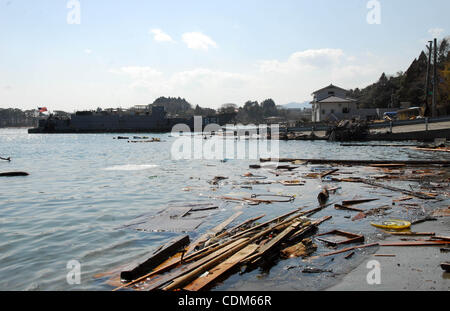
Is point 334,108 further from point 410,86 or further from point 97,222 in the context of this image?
point 97,222

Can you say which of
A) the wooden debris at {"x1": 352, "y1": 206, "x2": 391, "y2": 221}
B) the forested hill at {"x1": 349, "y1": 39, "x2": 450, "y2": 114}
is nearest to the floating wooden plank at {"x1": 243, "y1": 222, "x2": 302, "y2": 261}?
the wooden debris at {"x1": 352, "y1": 206, "x2": 391, "y2": 221}

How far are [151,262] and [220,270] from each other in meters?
1.22

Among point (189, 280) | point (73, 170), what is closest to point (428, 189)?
point (189, 280)

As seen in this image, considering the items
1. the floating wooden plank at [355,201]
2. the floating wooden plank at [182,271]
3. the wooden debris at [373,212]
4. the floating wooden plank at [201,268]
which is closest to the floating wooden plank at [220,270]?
the floating wooden plank at [201,268]

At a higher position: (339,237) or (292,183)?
(292,183)

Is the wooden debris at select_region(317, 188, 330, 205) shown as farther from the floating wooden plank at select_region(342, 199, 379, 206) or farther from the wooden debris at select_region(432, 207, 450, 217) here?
the wooden debris at select_region(432, 207, 450, 217)

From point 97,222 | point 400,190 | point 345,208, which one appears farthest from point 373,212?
point 97,222

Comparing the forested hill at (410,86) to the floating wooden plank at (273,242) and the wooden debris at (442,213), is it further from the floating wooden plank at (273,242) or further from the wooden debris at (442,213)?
the floating wooden plank at (273,242)

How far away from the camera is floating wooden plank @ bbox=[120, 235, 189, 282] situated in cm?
570

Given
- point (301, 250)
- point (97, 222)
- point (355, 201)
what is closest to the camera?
point (301, 250)

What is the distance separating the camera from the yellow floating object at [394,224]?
797 centimetres

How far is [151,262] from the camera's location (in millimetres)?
6055

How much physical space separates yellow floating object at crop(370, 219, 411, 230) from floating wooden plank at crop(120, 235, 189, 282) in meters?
4.35
